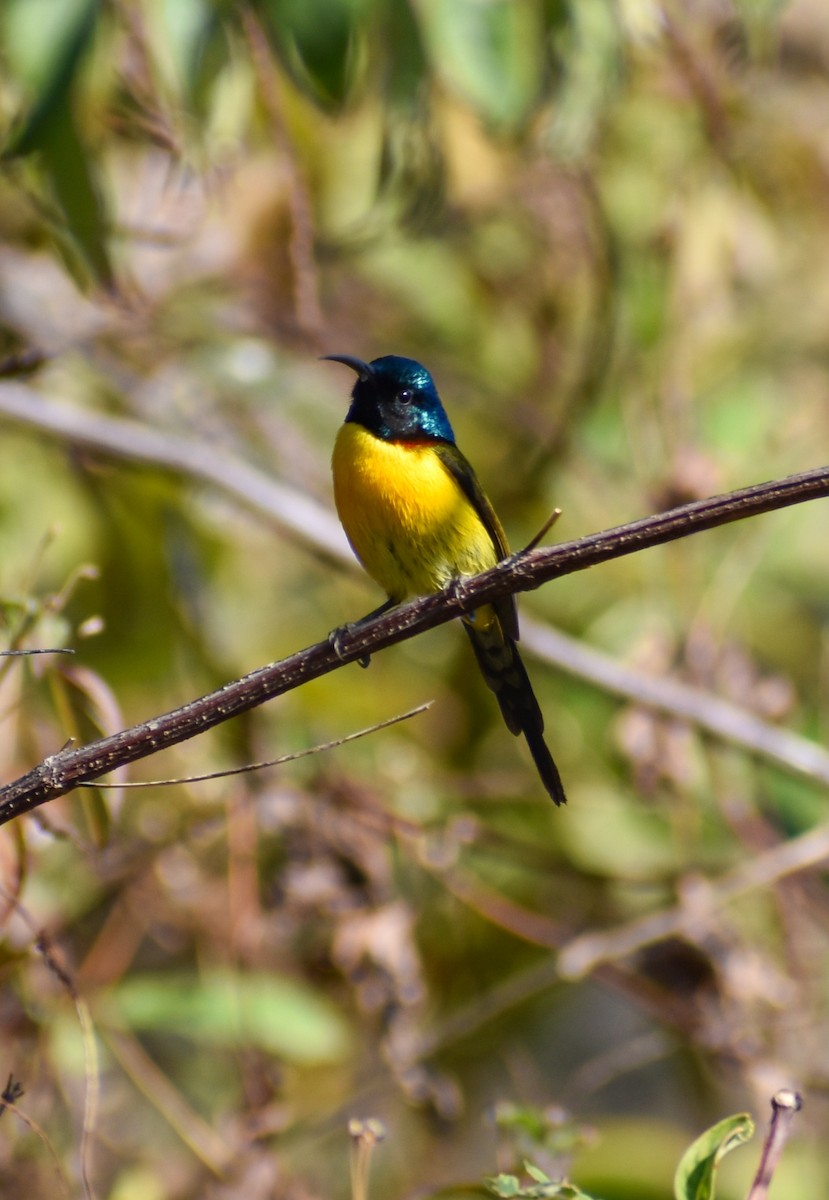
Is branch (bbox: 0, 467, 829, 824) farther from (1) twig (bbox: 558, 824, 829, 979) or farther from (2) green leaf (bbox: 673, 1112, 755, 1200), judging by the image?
(1) twig (bbox: 558, 824, 829, 979)

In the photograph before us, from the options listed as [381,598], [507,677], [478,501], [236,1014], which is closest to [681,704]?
[507,677]

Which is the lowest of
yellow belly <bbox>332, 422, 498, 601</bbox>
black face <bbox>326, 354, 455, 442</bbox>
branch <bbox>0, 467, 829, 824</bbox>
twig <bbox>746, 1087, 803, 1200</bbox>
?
twig <bbox>746, 1087, 803, 1200</bbox>

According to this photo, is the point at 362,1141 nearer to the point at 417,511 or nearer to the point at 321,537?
the point at 417,511

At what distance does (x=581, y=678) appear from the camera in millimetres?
4234

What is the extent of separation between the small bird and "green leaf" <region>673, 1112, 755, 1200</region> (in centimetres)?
129

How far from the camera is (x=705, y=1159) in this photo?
1931mm

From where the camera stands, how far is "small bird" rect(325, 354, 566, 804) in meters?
3.33

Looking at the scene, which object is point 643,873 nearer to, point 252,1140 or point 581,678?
point 581,678

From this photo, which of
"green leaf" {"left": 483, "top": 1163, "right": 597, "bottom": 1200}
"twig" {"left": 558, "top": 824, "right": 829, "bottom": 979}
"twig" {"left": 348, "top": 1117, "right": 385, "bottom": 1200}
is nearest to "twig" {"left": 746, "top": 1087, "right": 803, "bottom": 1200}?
"green leaf" {"left": 483, "top": 1163, "right": 597, "bottom": 1200}

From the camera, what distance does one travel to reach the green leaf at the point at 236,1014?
401cm

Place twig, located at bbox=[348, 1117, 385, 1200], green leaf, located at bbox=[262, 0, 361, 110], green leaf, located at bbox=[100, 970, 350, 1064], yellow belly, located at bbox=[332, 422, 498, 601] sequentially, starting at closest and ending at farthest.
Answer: twig, located at bbox=[348, 1117, 385, 1200], green leaf, located at bbox=[262, 0, 361, 110], yellow belly, located at bbox=[332, 422, 498, 601], green leaf, located at bbox=[100, 970, 350, 1064]

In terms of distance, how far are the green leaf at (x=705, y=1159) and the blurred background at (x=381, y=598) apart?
1.90 feet

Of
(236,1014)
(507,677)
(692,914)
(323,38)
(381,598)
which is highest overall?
(381,598)

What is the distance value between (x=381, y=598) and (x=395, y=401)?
2255mm
